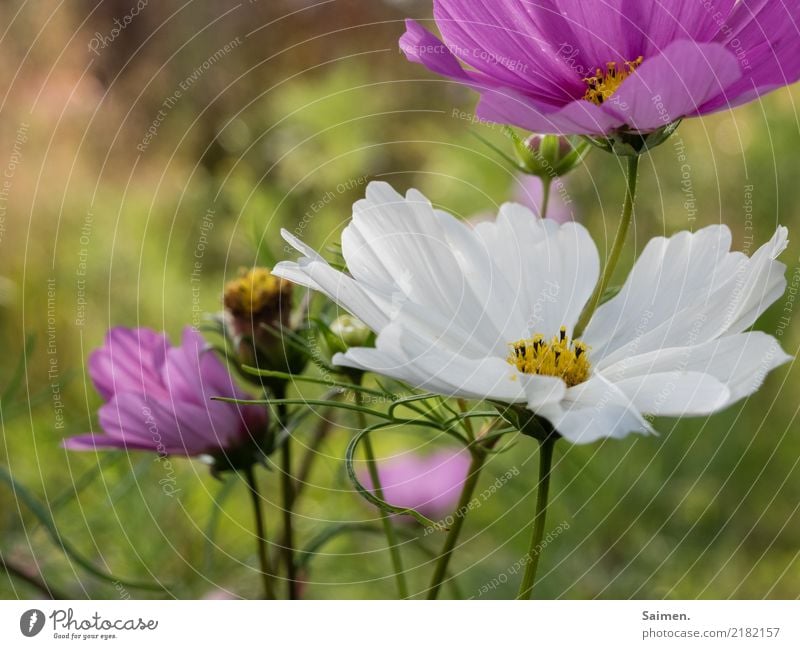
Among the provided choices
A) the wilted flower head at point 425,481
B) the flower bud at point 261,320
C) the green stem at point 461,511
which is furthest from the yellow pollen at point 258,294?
the wilted flower head at point 425,481

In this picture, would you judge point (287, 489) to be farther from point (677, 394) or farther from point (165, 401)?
point (677, 394)

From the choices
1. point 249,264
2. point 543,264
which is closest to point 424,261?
point 543,264

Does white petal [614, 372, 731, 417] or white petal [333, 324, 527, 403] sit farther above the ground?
white petal [333, 324, 527, 403]

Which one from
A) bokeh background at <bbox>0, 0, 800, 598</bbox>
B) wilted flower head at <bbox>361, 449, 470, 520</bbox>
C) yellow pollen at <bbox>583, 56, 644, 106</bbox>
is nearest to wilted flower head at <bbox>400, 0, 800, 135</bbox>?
yellow pollen at <bbox>583, 56, 644, 106</bbox>

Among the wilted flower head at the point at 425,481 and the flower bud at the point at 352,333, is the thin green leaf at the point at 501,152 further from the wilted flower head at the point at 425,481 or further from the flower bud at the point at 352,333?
the wilted flower head at the point at 425,481

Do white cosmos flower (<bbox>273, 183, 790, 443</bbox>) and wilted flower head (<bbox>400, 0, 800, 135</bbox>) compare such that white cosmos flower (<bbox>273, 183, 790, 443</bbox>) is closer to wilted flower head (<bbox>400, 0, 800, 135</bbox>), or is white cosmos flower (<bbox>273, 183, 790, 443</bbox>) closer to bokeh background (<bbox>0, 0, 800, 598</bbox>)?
wilted flower head (<bbox>400, 0, 800, 135</bbox>)
